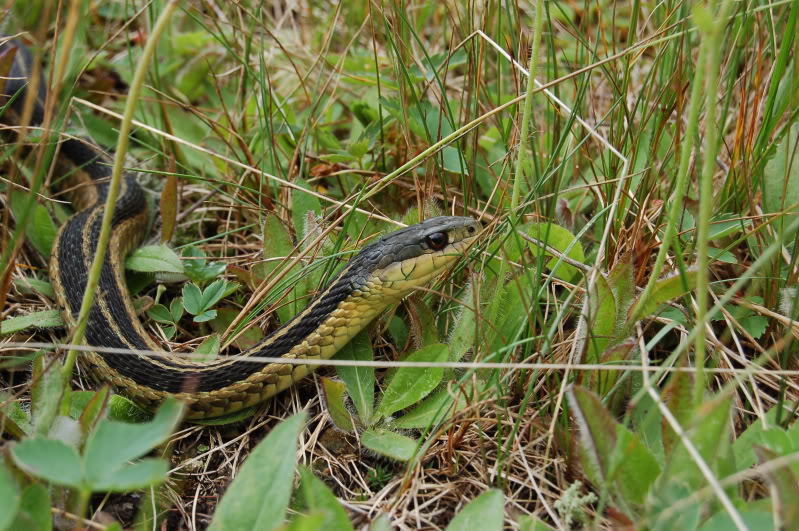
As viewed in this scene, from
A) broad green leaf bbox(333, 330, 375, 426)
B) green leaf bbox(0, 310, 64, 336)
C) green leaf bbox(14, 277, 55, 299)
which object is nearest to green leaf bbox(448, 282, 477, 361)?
broad green leaf bbox(333, 330, 375, 426)

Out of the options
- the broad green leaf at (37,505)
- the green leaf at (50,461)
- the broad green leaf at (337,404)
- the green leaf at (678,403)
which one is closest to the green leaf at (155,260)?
the broad green leaf at (337,404)

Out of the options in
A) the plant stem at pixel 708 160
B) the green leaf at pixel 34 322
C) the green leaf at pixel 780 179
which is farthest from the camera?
the green leaf at pixel 780 179

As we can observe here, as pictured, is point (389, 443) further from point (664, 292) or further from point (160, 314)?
point (160, 314)

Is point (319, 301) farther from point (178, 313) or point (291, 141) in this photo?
point (291, 141)

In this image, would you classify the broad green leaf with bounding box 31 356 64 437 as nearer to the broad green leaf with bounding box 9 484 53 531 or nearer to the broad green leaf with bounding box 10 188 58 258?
the broad green leaf with bounding box 9 484 53 531

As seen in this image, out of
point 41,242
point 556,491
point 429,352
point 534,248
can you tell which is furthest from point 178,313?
point 556,491

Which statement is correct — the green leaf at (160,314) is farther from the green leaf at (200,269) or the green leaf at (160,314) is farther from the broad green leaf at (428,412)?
the broad green leaf at (428,412)

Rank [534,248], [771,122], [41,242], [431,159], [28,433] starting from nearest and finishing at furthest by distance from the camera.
Result: [28,433] → [771,122] → [534,248] → [431,159] → [41,242]
